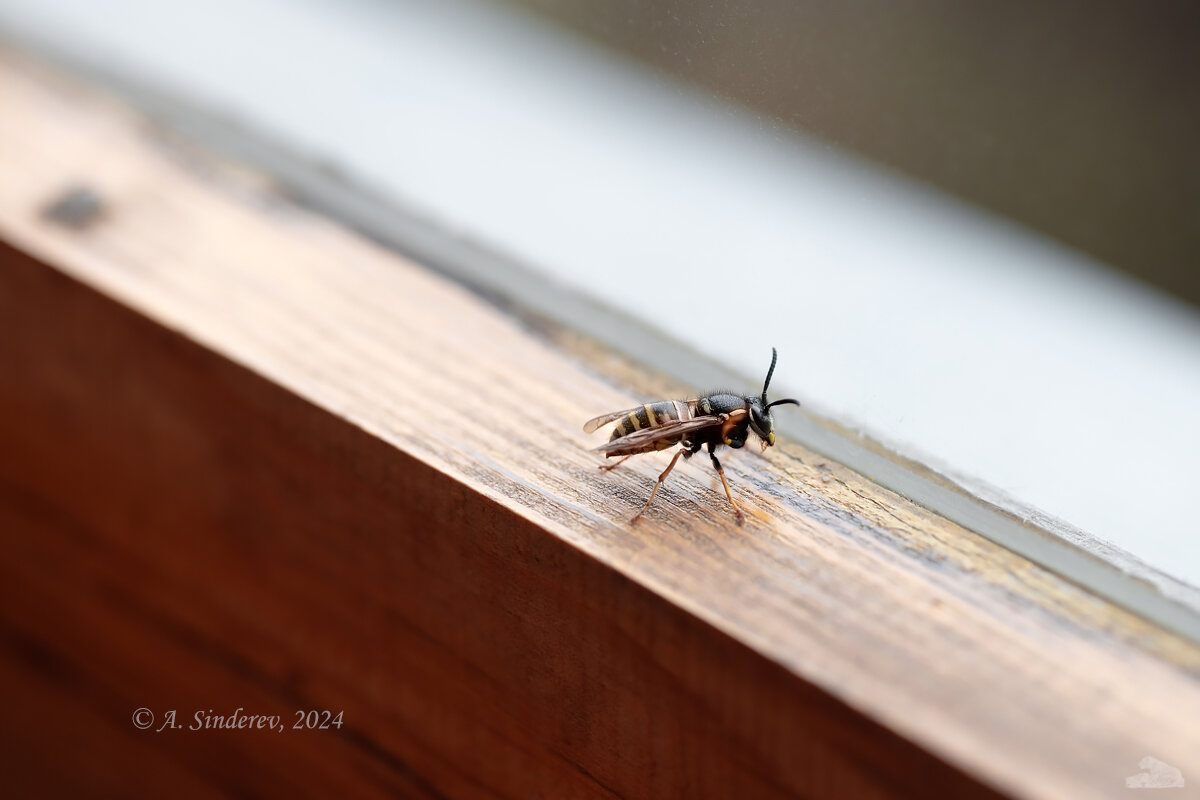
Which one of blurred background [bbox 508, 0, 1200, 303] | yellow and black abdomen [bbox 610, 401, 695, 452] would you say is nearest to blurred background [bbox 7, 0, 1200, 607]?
blurred background [bbox 508, 0, 1200, 303]

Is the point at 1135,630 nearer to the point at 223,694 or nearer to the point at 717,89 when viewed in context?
the point at 717,89

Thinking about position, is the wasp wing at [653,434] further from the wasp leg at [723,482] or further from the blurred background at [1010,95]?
the blurred background at [1010,95]

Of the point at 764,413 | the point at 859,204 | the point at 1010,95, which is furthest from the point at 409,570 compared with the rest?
the point at 1010,95

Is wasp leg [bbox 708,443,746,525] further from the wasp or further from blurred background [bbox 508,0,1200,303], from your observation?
blurred background [bbox 508,0,1200,303]

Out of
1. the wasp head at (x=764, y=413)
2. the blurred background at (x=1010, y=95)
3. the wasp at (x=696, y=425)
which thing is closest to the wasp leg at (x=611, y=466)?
the wasp at (x=696, y=425)

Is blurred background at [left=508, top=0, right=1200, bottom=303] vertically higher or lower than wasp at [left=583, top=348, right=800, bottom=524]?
higher

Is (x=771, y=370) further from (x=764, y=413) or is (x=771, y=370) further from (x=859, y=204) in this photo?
(x=859, y=204)

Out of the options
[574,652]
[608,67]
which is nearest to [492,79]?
[608,67]
